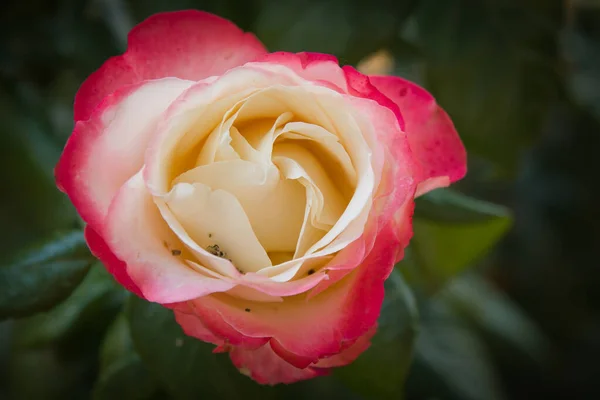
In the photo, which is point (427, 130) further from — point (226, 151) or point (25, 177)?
point (25, 177)

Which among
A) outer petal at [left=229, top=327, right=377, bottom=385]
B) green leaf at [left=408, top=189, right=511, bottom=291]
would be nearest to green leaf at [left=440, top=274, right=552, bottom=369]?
green leaf at [left=408, top=189, right=511, bottom=291]

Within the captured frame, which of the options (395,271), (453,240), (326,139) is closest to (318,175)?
(326,139)

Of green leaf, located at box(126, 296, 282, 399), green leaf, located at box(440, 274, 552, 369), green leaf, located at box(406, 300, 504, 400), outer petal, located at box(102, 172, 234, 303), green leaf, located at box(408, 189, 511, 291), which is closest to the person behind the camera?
outer petal, located at box(102, 172, 234, 303)

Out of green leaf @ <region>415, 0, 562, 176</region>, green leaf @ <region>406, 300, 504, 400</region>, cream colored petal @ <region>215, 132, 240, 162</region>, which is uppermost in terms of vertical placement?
cream colored petal @ <region>215, 132, 240, 162</region>

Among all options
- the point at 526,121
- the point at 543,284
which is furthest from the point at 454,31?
the point at 543,284

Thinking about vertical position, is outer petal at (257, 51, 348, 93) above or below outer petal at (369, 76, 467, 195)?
above

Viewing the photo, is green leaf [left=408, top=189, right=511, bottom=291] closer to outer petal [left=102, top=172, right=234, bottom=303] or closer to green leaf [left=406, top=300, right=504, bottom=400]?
green leaf [left=406, top=300, right=504, bottom=400]
